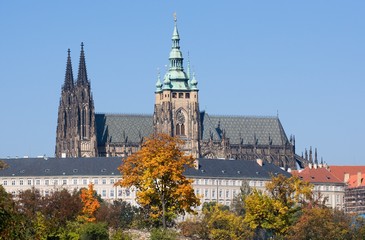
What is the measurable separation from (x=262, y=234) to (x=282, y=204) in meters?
40.0

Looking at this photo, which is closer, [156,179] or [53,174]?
[156,179]

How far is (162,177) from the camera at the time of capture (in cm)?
8525

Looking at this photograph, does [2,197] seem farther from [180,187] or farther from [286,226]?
[286,226]

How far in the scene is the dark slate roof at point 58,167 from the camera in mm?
193750

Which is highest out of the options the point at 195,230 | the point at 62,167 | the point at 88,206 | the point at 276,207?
the point at 62,167

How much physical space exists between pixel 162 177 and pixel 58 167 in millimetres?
110919

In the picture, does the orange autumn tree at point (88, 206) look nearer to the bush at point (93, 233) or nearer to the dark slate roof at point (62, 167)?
the bush at point (93, 233)

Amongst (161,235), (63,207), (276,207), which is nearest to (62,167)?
(63,207)

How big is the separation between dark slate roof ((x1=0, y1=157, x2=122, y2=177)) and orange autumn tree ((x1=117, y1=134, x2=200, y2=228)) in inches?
4234

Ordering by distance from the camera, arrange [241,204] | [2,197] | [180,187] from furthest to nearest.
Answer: [241,204] → [180,187] → [2,197]

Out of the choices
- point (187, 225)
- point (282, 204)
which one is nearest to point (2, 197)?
point (282, 204)

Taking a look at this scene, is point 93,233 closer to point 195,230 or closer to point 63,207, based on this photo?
point 63,207

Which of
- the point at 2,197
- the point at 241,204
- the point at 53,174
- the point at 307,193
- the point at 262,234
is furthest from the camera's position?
the point at 53,174

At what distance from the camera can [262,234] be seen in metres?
138
